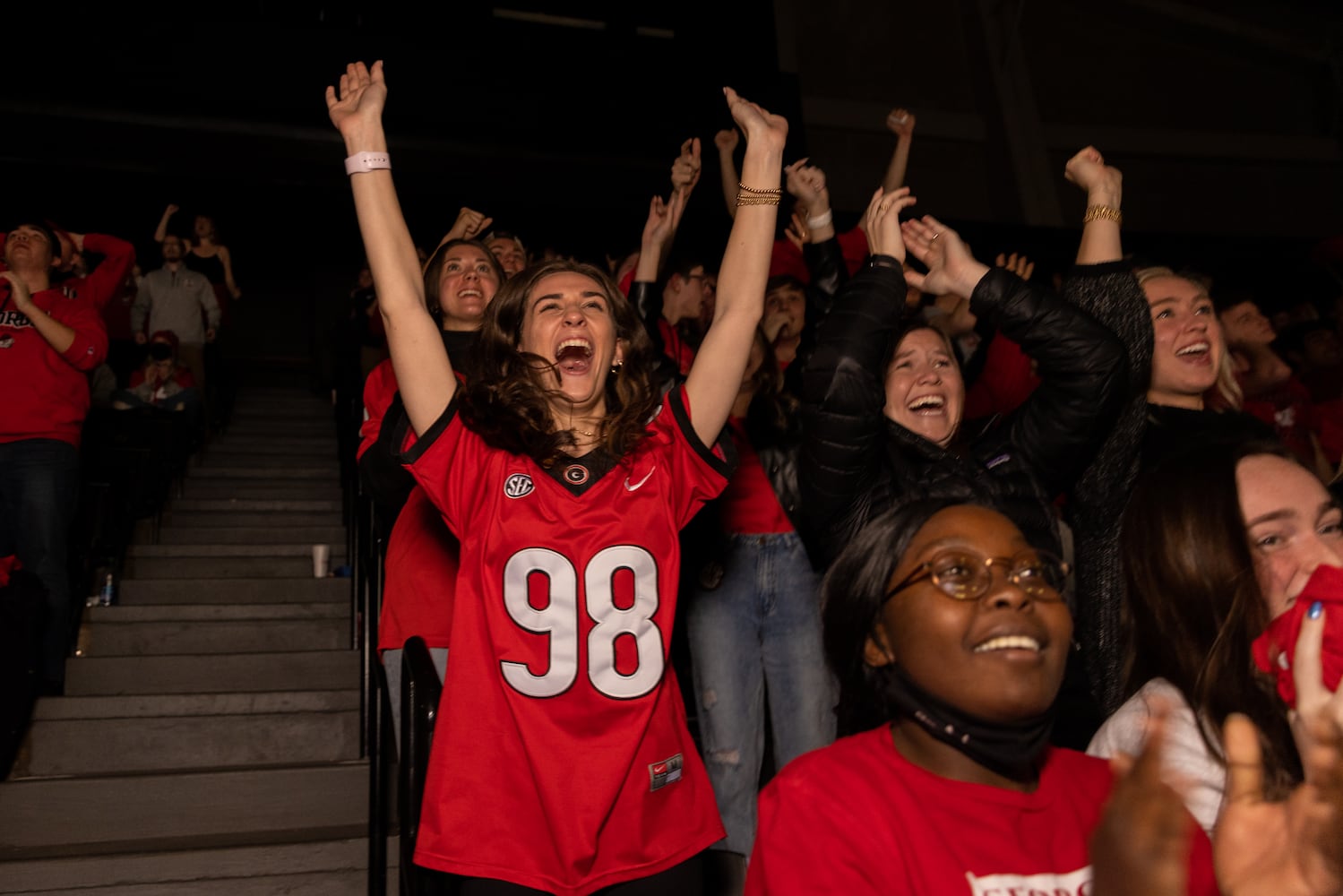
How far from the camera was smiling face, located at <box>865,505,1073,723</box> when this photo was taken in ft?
5.00

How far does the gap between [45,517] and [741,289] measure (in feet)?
10.5

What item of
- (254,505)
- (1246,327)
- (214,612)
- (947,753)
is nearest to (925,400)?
(947,753)

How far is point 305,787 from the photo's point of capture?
372cm

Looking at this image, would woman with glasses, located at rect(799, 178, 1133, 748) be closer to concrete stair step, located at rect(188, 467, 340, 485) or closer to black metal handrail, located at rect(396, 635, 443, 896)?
black metal handrail, located at rect(396, 635, 443, 896)

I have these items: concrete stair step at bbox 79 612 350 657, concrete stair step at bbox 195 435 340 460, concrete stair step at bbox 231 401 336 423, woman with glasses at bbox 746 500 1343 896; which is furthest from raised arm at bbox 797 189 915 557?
concrete stair step at bbox 231 401 336 423

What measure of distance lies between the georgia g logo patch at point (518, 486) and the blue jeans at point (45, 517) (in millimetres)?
2797

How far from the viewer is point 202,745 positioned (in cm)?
402

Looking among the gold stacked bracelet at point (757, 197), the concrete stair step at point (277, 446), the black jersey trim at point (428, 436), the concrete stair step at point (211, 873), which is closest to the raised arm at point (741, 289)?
the gold stacked bracelet at point (757, 197)

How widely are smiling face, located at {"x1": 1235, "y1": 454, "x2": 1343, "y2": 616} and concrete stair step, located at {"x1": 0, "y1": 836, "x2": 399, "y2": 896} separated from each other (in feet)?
7.65

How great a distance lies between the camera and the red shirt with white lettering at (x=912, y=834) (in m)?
1.44

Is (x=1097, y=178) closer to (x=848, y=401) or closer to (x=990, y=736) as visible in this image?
(x=848, y=401)

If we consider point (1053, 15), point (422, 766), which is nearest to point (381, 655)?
point (422, 766)

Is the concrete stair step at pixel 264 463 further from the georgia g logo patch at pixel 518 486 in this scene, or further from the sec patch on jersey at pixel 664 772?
the sec patch on jersey at pixel 664 772

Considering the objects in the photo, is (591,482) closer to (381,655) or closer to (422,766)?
(422,766)
